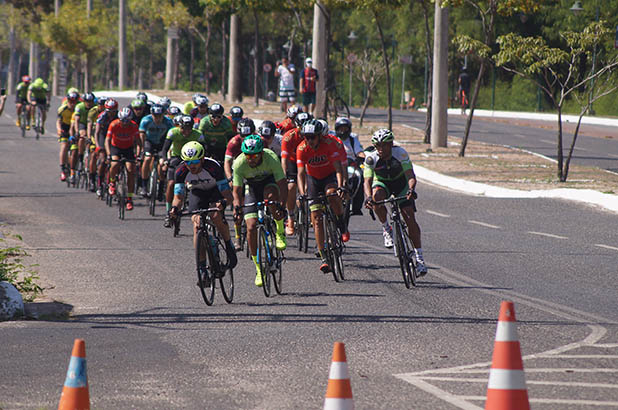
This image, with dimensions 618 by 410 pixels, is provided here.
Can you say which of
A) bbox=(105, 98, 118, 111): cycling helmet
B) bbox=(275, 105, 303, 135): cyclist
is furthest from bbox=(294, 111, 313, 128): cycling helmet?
bbox=(105, 98, 118, 111): cycling helmet

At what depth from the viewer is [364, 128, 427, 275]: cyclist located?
Result: 43.8ft

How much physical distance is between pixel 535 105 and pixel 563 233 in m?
46.6

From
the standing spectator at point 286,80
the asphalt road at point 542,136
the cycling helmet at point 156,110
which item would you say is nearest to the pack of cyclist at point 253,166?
the cycling helmet at point 156,110

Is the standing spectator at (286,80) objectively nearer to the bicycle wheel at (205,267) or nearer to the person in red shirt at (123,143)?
the person in red shirt at (123,143)

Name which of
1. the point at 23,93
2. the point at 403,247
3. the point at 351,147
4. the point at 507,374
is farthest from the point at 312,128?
the point at 23,93

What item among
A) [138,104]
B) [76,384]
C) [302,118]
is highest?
[138,104]

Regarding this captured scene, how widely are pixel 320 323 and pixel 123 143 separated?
35.9 feet

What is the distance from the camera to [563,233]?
1839 centimetres

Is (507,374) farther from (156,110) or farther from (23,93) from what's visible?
(23,93)

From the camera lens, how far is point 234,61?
50562 millimetres

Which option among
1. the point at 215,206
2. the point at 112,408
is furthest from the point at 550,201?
the point at 112,408

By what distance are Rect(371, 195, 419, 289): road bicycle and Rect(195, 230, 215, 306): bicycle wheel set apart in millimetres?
2228

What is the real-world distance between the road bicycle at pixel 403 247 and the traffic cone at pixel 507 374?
20.5 ft

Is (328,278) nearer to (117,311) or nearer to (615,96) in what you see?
(117,311)
